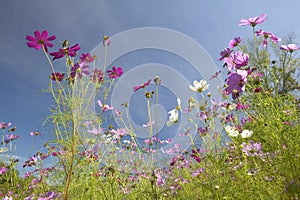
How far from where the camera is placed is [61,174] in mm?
1572

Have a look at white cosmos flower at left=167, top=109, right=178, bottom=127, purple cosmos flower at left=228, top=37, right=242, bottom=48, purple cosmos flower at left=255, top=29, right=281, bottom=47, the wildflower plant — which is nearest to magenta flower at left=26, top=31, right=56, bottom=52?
the wildflower plant

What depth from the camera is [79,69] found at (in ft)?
3.87

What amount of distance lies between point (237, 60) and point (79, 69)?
0.75m

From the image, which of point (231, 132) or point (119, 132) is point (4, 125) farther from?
point (231, 132)

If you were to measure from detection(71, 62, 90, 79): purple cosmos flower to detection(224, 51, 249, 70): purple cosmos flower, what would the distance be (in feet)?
2.27

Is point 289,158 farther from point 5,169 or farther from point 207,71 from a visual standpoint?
point 207,71

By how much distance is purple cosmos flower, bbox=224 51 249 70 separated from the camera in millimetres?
1146

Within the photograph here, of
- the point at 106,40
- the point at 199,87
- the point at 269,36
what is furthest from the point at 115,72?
the point at 269,36

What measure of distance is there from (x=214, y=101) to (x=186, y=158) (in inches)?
29.0

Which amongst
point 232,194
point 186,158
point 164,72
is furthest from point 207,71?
point 232,194

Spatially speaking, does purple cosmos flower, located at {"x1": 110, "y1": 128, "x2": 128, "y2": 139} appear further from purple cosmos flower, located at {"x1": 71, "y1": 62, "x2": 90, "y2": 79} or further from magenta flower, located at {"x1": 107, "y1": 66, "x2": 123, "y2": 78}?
purple cosmos flower, located at {"x1": 71, "y1": 62, "x2": 90, "y2": 79}

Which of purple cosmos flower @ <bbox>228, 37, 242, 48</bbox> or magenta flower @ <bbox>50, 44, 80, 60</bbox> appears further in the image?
purple cosmos flower @ <bbox>228, 37, 242, 48</bbox>

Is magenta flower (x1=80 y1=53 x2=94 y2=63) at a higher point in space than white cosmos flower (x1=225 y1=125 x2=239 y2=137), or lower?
higher

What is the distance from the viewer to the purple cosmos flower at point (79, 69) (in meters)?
1.17
